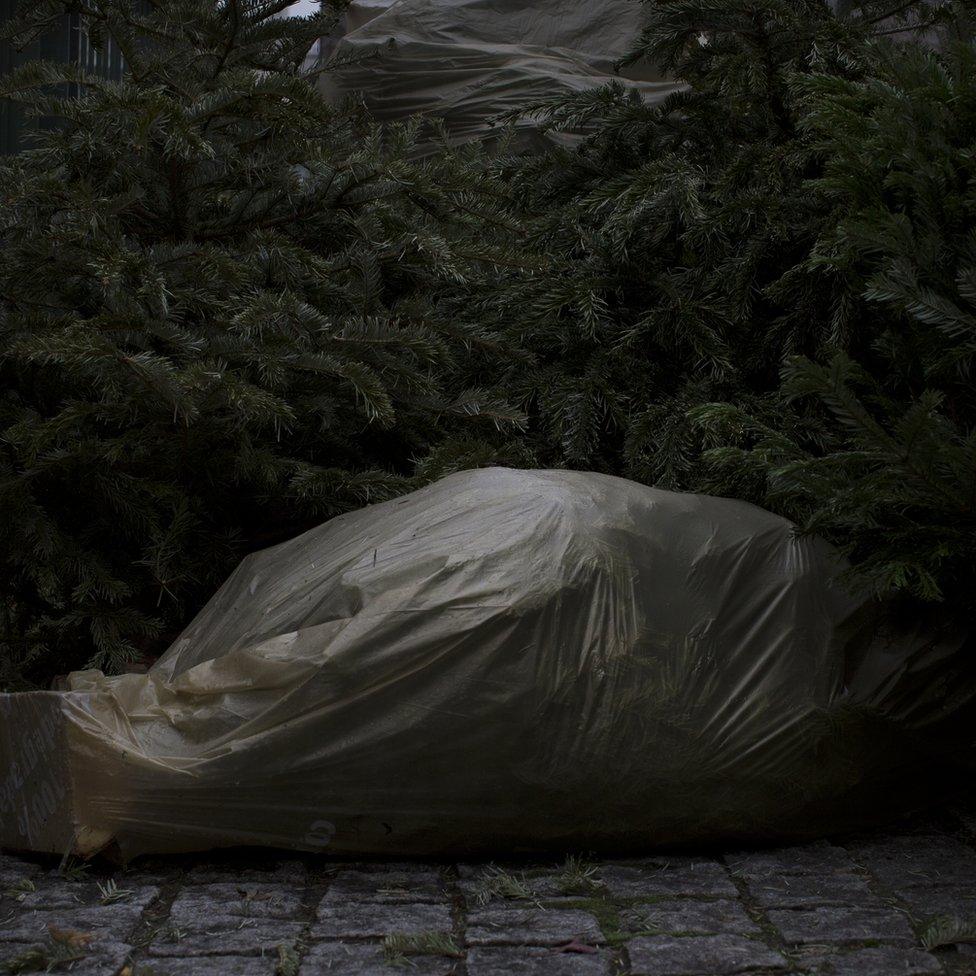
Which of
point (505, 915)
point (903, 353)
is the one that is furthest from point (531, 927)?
point (903, 353)

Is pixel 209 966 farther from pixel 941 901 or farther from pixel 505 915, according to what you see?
pixel 941 901

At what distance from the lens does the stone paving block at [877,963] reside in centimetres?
191

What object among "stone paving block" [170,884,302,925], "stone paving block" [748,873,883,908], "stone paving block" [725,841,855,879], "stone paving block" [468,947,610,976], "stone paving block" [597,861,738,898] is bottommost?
"stone paving block" [725,841,855,879]

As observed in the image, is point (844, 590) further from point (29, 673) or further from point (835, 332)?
point (29, 673)

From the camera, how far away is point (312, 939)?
204 centimetres

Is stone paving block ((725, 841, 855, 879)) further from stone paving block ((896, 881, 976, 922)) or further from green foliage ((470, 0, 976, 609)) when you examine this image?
green foliage ((470, 0, 976, 609))

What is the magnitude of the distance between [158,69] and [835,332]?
2.06 m

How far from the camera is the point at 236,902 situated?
A: 2.19 meters

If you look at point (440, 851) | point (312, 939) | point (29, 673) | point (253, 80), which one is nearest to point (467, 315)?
point (253, 80)

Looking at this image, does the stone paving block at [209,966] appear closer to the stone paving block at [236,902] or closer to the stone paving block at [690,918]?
the stone paving block at [236,902]

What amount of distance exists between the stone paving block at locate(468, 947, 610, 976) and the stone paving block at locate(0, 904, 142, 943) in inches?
24.0

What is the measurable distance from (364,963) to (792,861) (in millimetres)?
927

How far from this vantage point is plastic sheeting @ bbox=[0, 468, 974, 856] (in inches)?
88.7

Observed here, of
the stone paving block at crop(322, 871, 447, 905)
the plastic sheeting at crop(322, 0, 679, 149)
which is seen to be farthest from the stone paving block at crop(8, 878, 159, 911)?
the plastic sheeting at crop(322, 0, 679, 149)
